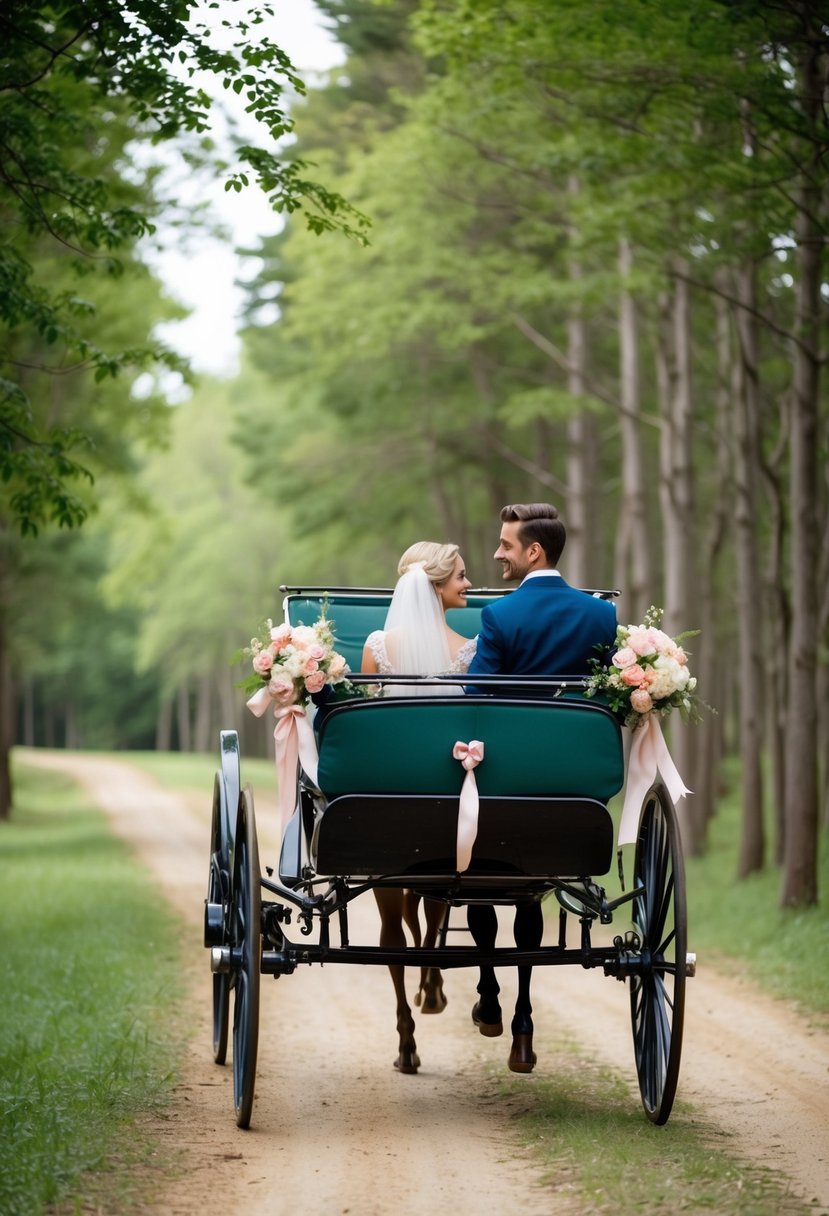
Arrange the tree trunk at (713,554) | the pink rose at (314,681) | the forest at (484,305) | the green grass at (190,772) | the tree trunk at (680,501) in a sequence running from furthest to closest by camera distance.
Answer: the green grass at (190,772)
the tree trunk at (713,554)
the tree trunk at (680,501)
the forest at (484,305)
the pink rose at (314,681)

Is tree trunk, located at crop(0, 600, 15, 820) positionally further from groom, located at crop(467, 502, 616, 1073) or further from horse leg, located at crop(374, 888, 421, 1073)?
groom, located at crop(467, 502, 616, 1073)

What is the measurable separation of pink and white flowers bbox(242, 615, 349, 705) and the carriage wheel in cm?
48

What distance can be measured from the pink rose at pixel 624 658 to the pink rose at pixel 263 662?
1.42 metres

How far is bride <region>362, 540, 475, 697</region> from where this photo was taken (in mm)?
6902

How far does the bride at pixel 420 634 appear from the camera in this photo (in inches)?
272

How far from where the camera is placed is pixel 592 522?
24.5 m

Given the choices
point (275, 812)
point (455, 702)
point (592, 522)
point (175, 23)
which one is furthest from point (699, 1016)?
point (275, 812)

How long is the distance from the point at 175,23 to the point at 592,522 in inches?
673

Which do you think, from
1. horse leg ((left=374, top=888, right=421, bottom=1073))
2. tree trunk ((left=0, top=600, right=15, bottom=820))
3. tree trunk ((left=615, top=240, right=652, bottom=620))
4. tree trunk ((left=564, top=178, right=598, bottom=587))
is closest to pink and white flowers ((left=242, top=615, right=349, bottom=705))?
horse leg ((left=374, top=888, right=421, bottom=1073))

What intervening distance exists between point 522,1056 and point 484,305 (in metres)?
14.8

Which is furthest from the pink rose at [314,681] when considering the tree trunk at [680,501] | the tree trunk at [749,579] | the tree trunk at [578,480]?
the tree trunk at [578,480]

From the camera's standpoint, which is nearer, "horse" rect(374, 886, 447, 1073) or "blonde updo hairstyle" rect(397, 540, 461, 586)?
"blonde updo hairstyle" rect(397, 540, 461, 586)

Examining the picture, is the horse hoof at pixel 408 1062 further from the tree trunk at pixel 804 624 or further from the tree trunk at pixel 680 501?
the tree trunk at pixel 680 501

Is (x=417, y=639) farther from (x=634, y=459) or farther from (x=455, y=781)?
(x=634, y=459)
